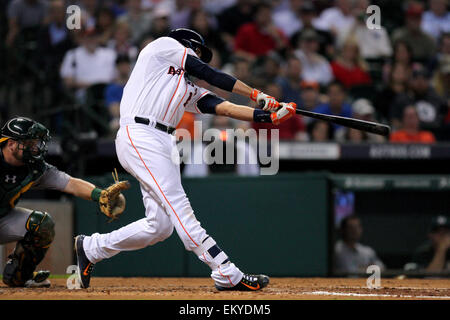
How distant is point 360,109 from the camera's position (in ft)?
28.0

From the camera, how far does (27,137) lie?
500 centimetres

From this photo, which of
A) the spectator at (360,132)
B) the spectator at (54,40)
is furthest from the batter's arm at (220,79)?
the spectator at (54,40)

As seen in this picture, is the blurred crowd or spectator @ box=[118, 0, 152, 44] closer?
the blurred crowd

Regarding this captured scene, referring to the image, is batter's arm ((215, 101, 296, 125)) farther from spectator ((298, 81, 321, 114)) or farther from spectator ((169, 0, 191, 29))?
spectator ((169, 0, 191, 29))

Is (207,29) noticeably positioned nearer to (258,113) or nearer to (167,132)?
(167,132)

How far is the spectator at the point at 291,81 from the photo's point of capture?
895cm

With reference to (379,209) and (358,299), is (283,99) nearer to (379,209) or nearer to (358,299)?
(379,209)

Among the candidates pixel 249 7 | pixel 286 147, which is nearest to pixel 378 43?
pixel 249 7

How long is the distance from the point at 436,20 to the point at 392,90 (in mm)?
2308

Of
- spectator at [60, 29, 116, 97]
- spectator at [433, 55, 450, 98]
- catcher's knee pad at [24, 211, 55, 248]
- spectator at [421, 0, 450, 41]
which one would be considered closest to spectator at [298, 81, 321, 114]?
spectator at [433, 55, 450, 98]

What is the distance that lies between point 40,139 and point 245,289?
1801mm

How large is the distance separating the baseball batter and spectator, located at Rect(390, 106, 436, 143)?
3.91 m

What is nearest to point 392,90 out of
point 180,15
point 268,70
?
point 268,70

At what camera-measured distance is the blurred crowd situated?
851 centimetres
